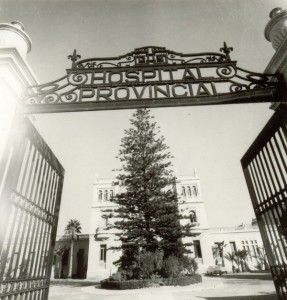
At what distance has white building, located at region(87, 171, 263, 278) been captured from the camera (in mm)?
25406

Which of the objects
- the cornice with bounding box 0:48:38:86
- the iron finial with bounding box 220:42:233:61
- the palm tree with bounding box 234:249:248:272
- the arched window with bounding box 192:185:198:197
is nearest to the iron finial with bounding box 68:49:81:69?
the cornice with bounding box 0:48:38:86

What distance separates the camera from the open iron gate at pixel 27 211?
7.89 ft

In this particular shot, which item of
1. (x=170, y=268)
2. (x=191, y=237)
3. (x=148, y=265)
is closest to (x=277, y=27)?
(x=148, y=265)

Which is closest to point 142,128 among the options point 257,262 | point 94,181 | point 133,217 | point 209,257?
point 133,217

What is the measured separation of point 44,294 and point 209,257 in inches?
985

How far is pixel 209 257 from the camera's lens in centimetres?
2530

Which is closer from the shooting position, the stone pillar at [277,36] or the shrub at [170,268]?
the stone pillar at [277,36]

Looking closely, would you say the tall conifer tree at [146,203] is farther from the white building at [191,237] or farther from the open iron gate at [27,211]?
the open iron gate at [27,211]

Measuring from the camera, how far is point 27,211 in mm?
2771

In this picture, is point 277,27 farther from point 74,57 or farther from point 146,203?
point 146,203

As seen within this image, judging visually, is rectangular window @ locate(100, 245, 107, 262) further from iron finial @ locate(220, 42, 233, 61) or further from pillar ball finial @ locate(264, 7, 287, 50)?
pillar ball finial @ locate(264, 7, 287, 50)

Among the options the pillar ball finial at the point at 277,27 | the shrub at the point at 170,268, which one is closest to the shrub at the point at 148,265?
the shrub at the point at 170,268

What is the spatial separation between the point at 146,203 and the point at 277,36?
15.5 m

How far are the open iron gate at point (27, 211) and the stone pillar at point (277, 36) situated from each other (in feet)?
9.31
